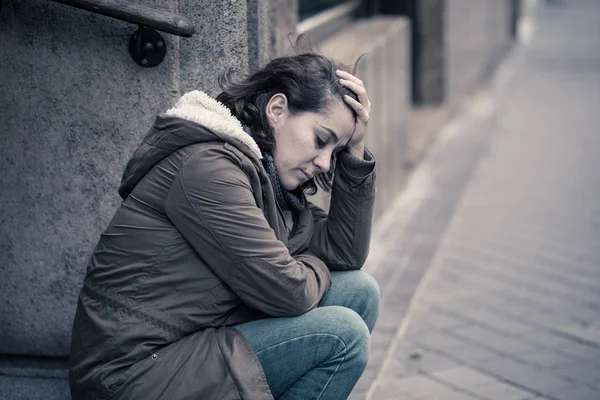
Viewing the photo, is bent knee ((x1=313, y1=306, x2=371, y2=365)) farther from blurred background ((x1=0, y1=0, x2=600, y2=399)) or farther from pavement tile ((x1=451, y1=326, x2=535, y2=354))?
pavement tile ((x1=451, y1=326, x2=535, y2=354))

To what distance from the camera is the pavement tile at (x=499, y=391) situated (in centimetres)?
365

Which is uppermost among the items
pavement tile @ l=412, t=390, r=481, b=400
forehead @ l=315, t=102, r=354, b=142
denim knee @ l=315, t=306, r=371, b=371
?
forehead @ l=315, t=102, r=354, b=142

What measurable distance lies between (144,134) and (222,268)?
797 millimetres

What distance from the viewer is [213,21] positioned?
10.1ft

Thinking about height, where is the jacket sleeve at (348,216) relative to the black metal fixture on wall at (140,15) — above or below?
below

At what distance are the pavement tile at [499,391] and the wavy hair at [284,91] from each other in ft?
4.63

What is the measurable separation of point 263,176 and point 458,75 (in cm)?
631

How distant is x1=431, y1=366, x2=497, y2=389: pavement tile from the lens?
12.3 feet

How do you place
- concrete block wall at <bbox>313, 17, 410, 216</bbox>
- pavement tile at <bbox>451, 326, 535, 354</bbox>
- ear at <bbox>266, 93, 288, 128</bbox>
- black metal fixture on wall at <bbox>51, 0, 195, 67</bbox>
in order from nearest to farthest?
ear at <bbox>266, 93, 288, 128</bbox>, black metal fixture on wall at <bbox>51, 0, 195, 67</bbox>, pavement tile at <bbox>451, 326, 535, 354</bbox>, concrete block wall at <bbox>313, 17, 410, 216</bbox>

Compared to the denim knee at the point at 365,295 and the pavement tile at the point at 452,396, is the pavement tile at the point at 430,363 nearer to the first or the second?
the pavement tile at the point at 452,396

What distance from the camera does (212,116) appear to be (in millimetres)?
2518

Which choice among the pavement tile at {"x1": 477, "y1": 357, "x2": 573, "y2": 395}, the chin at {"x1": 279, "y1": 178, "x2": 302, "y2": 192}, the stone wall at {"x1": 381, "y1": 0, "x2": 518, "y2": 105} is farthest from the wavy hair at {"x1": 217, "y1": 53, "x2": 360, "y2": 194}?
the stone wall at {"x1": 381, "y1": 0, "x2": 518, "y2": 105}

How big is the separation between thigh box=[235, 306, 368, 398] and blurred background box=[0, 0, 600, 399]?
0.84m

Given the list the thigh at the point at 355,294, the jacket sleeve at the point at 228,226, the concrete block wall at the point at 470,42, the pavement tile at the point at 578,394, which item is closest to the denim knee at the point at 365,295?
the thigh at the point at 355,294
